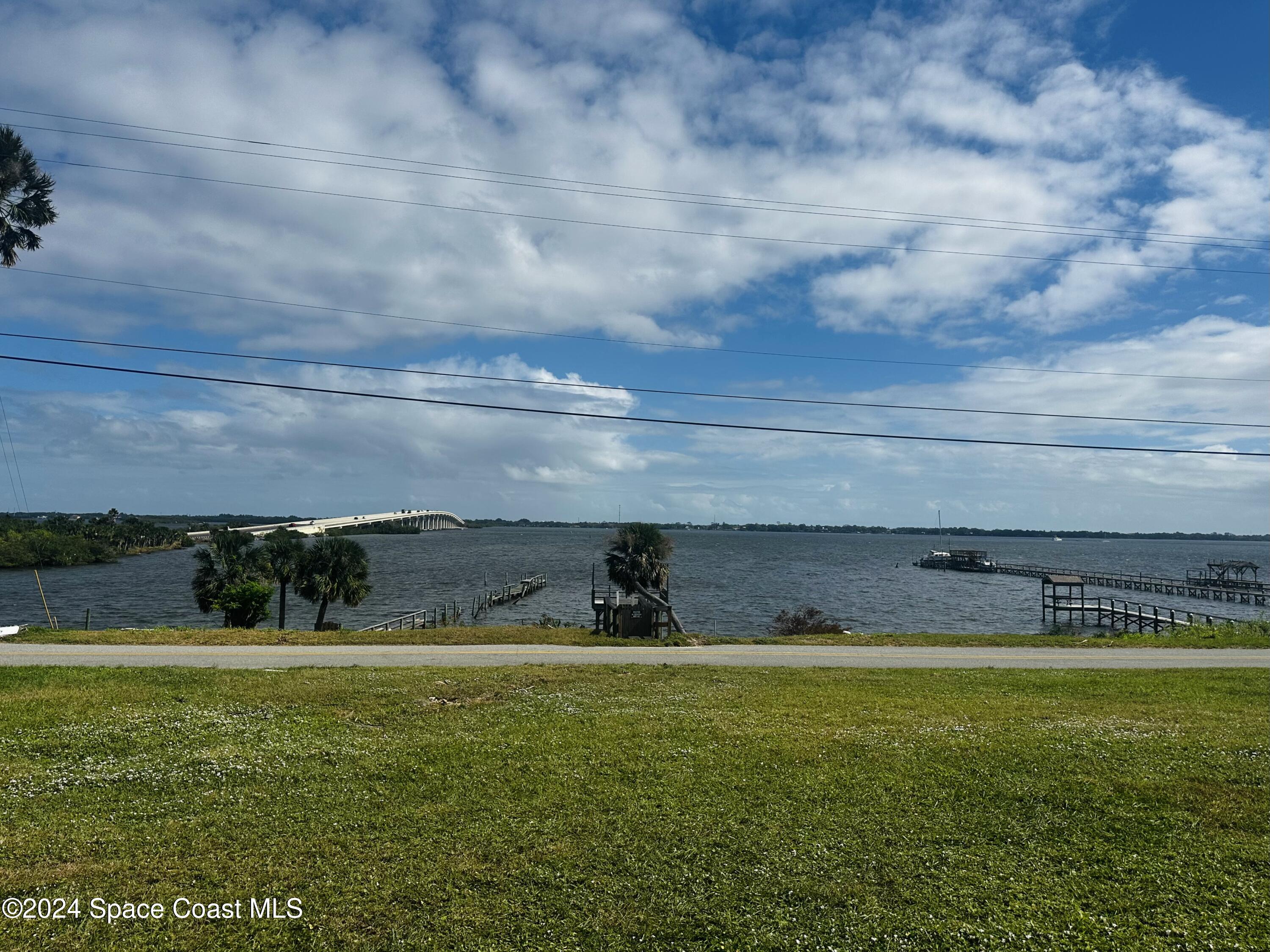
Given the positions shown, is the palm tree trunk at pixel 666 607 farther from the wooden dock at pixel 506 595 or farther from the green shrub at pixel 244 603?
the wooden dock at pixel 506 595

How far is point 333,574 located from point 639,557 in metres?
16.6

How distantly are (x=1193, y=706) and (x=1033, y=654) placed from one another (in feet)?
27.6

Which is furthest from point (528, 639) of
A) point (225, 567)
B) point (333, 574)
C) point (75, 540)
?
point (75, 540)

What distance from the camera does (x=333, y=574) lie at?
126ft

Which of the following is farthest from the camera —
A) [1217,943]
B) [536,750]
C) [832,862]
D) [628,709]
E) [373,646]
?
[373,646]

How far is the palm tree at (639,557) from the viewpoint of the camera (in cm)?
4094

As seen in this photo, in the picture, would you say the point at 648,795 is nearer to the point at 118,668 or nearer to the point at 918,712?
the point at 918,712

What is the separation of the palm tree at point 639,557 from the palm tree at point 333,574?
13.6 metres

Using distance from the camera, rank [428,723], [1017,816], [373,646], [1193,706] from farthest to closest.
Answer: [373,646] → [1193,706] → [428,723] → [1017,816]

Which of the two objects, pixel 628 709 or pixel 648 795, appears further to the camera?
pixel 628 709

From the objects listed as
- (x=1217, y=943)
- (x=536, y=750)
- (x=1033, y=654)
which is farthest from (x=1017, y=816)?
(x=1033, y=654)

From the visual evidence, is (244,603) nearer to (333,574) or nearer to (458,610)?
(333,574)

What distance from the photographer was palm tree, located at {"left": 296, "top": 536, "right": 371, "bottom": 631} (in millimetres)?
38031

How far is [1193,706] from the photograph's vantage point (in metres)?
→ 14.0
